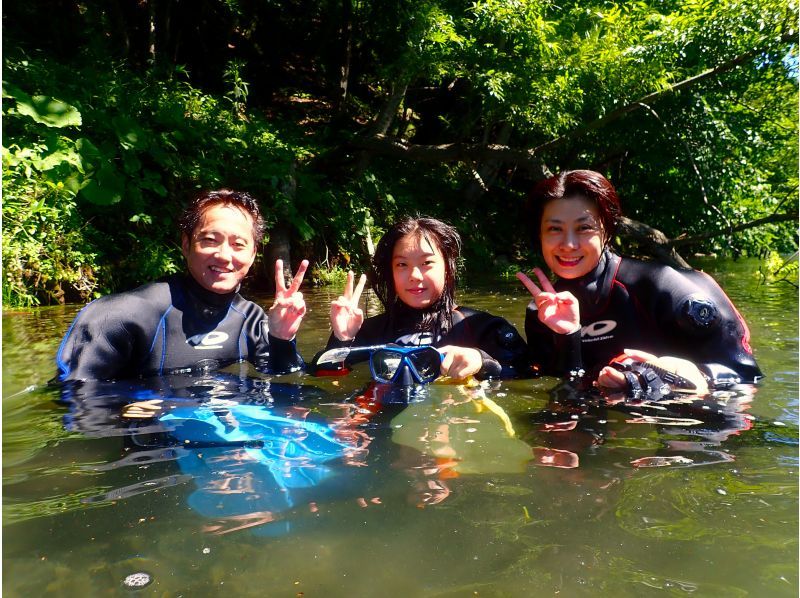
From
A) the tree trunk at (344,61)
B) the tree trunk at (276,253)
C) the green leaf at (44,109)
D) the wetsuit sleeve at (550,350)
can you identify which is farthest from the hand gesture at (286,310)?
the tree trunk at (344,61)

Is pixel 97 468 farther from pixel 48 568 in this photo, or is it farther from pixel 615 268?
pixel 615 268

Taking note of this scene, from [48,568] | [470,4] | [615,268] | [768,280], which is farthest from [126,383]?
[768,280]

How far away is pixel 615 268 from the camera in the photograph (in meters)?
2.83

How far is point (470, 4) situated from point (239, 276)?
6.14 m

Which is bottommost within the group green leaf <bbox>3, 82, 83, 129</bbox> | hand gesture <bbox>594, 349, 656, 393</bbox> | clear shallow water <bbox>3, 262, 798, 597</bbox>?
clear shallow water <bbox>3, 262, 798, 597</bbox>

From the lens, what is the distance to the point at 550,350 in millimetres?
2873

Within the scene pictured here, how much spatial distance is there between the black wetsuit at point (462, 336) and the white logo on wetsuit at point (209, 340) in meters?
0.55

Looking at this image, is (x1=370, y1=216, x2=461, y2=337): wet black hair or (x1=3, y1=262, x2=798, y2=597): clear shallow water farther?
(x1=370, y1=216, x2=461, y2=337): wet black hair

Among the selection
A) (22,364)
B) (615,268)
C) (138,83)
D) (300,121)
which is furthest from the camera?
(300,121)

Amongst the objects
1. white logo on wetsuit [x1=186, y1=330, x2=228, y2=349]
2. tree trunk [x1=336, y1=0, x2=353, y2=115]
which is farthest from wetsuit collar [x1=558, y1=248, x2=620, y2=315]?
tree trunk [x1=336, y1=0, x2=353, y2=115]

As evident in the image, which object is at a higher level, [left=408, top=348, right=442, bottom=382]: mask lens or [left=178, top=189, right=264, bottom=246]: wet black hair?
[left=178, top=189, right=264, bottom=246]: wet black hair

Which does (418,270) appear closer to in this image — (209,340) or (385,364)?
(385,364)

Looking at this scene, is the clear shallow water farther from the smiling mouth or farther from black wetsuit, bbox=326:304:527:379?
the smiling mouth

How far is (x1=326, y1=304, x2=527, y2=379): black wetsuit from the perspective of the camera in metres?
2.90
